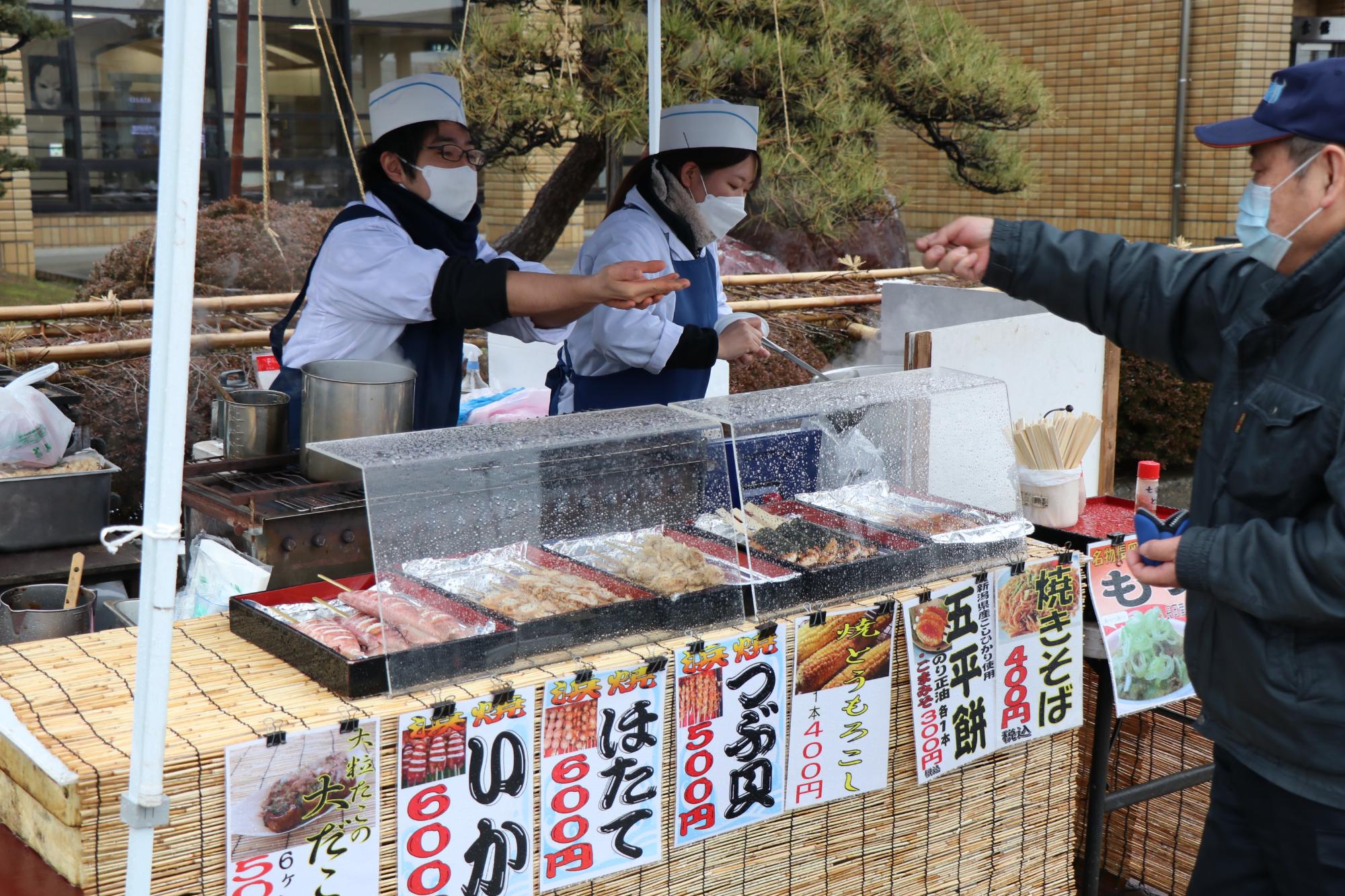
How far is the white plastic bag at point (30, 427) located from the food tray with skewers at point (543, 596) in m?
2.14

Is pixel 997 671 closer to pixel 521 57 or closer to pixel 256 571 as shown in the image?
pixel 256 571

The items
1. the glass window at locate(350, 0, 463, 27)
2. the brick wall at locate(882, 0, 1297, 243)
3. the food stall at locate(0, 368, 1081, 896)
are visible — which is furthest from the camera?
the glass window at locate(350, 0, 463, 27)

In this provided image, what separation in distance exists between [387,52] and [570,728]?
41.7 feet

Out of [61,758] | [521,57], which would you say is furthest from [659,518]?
[521,57]

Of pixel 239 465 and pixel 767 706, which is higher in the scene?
pixel 239 465

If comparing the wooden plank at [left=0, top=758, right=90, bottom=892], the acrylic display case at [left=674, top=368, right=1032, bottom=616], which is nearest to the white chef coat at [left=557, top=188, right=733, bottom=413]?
the acrylic display case at [left=674, top=368, right=1032, bottom=616]

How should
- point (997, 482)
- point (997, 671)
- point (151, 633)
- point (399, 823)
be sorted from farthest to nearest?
point (997, 482)
point (997, 671)
point (399, 823)
point (151, 633)

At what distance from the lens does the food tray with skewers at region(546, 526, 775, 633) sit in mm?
2369

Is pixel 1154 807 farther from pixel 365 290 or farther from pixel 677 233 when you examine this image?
pixel 365 290

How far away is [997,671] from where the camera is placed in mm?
2742

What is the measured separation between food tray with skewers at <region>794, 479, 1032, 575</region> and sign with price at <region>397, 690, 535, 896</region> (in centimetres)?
98

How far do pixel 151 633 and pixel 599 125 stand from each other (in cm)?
327

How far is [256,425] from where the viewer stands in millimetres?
3059

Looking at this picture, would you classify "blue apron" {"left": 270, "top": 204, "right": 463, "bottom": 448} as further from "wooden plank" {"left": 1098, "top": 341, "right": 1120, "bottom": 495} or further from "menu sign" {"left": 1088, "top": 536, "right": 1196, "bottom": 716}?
"wooden plank" {"left": 1098, "top": 341, "right": 1120, "bottom": 495}
